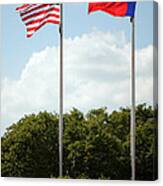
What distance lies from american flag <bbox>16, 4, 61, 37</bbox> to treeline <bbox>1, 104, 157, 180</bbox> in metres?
0.51

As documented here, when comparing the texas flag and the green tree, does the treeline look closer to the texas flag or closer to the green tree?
the green tree

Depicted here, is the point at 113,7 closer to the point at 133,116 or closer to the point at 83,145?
the point at 133,116

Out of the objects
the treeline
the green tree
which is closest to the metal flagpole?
the treeline

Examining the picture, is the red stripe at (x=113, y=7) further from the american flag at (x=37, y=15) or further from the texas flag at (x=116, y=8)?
the american flag at (x=37, y=15)

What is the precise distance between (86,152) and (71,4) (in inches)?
33.5

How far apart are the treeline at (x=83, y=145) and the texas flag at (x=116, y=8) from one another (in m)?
0.53

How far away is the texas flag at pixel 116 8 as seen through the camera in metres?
4.18

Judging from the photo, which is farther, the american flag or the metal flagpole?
the american flag

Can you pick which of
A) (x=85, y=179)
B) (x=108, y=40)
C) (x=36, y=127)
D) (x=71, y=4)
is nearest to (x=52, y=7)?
(x=71, y=4)

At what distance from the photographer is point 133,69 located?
415cm

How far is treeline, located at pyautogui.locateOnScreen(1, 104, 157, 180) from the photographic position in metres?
4.14

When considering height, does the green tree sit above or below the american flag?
below

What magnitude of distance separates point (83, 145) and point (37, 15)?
0.80 meters

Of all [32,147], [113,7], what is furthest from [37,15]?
[32,147]
